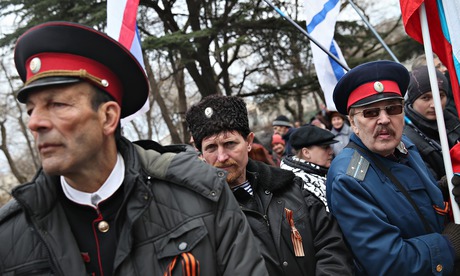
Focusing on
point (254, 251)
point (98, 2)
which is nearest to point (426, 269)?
point (254, 251)

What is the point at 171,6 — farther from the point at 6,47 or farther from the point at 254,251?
the point at 254,251

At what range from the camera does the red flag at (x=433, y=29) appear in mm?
2791

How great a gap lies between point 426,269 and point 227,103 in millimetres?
1498

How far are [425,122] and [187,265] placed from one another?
2745 millimetres

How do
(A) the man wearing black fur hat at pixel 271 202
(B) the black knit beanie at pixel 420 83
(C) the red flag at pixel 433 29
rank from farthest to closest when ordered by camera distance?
(B) the black knit beanie at pixel 420 83
(C) the red flag at pixel 433 29
(A) the man wearing black fur hat at pixel 271 202

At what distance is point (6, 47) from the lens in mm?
9328

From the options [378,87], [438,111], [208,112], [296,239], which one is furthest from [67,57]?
[438,111]

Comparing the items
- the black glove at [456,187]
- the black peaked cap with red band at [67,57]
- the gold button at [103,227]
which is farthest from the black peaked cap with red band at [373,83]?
the gold button at [103,227]

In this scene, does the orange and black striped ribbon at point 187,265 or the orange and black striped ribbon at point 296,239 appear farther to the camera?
the orange and black striped ribbon at point 296,239

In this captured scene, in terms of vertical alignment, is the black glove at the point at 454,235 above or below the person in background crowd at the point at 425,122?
below

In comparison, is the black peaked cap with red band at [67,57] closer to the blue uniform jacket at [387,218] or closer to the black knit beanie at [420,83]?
the blue uniform jacket at [387,218]

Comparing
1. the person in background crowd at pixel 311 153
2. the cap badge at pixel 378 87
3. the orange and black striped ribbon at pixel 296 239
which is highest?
the cap badge at pixel 378 87

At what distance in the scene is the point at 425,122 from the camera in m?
3.58

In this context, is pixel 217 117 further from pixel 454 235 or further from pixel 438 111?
pixel 454 235
